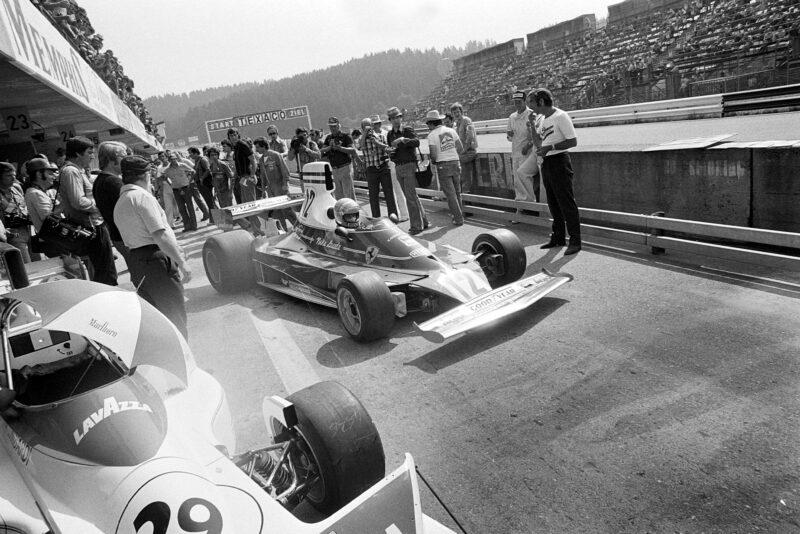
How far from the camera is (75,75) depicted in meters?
11.0

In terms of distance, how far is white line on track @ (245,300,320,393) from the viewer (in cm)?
477

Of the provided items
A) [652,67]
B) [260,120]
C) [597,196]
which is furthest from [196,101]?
[597,196]

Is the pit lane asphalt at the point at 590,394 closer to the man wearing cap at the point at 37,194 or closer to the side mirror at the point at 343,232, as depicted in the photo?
the side mirror at the point at 343,232

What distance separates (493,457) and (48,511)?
217cm

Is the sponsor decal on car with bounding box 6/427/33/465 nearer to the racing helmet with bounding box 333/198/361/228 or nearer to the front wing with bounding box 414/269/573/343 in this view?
the front wing with bounding box 414/269/573/343

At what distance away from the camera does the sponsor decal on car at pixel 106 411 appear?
258 centimetres

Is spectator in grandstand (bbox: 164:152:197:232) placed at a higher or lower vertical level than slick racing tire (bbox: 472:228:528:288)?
higher

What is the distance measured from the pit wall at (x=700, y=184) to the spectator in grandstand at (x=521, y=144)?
0.79 meters

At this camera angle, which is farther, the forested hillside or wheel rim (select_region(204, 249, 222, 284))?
the forested hillside

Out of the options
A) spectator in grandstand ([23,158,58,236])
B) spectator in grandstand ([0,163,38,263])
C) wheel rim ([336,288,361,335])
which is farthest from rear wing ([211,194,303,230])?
wheel rim ([336,288,361,335])

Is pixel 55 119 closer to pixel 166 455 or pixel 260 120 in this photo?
pixel 166 455

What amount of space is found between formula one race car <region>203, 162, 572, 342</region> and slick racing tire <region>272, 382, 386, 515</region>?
5.80ft

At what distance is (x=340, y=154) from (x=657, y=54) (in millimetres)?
23202

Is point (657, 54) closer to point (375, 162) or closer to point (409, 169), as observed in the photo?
point (375, 162)
